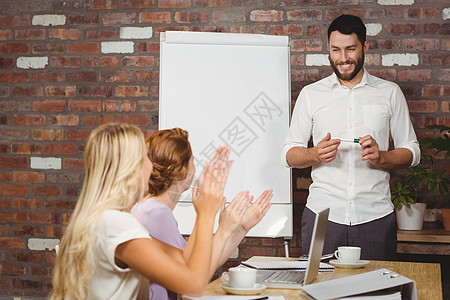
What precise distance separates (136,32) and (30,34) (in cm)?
69

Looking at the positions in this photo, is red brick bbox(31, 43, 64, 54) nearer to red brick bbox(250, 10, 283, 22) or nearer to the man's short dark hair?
red brick bbox(250, 10, 283, 22)

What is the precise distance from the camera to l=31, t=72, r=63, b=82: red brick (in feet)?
11.6

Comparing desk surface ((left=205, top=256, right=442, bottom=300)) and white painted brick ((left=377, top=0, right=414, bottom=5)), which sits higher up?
white painted brick ((left=377, top=0, right=414, bottom=5))

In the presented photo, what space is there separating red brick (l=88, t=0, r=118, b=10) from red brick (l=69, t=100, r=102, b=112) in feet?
1.90

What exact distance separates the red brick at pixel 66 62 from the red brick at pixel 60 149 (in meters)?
0.49

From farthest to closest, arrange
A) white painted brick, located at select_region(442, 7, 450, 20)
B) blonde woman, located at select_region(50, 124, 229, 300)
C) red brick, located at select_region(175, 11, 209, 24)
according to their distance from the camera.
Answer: red brick, located at select_region(175, 11, 209, 24), white painted brick, located at select_region(442, 7, 450, 20), blonde woman, located at select_region(50, 124, 229, 300)

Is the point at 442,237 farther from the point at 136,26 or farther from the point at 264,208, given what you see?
the point at 136,26

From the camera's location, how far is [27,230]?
3551 mm

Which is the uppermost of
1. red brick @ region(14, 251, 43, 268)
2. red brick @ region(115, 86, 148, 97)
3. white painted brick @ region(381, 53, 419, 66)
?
white painted brick @ region(381, 53, 419, 66)

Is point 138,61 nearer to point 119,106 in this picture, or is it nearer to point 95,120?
point 119,106

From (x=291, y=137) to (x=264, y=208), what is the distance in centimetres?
99

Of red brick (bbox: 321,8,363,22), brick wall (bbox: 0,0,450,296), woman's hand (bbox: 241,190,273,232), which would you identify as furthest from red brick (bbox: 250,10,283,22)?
woman's hand (bbox: 241,190,273,232)

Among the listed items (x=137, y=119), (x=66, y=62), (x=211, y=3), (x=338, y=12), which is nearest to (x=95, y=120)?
(x=137, y=119)

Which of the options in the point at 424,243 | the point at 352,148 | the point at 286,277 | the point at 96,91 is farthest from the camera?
the point at 96,91
